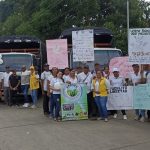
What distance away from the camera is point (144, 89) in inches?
560

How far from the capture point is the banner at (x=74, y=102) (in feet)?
49.5

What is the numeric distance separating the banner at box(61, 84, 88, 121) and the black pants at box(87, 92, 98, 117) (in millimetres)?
300

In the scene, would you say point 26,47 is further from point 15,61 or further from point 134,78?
point 134,78

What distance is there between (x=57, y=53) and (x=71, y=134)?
411 cm

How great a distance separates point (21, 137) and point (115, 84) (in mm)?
A: 4105

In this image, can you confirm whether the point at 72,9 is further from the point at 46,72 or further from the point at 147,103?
the point at 147,103

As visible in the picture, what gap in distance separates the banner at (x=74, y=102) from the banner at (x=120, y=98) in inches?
32.2

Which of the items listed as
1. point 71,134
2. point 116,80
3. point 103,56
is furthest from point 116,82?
point 103,56

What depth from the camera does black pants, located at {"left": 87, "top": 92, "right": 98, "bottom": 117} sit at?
15418 mm

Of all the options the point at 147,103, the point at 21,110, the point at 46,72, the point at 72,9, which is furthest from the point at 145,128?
the point at 72,9

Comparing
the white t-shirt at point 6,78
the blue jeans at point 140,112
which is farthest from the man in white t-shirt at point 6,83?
the blue jeans at point 140,112

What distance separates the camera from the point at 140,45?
563 inches

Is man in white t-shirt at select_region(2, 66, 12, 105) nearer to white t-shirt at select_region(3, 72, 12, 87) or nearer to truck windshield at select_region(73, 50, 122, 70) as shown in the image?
white t-shirt at select_region(3, 72, 12, 87)

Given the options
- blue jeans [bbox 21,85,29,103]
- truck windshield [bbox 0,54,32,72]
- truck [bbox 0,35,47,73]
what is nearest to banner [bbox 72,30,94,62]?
blue jeans [bbox 21,85,29,103]
